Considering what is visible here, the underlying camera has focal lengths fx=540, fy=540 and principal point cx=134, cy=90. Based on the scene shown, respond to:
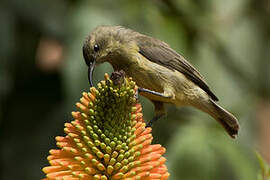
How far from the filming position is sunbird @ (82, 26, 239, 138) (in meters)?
4.29

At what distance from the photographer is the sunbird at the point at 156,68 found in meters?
4.29

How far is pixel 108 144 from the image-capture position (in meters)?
2.83

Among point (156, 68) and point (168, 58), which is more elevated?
point (168, 58)

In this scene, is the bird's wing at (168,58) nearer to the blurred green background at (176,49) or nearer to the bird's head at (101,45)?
the bird's head at (101,45)

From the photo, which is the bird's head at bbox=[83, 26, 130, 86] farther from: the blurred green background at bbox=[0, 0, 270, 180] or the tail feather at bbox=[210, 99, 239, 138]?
the tail feather at bbox=[210, 99, 239, 138]

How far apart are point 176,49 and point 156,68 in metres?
0.67

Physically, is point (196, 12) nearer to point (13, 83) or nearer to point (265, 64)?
point (265, 64)

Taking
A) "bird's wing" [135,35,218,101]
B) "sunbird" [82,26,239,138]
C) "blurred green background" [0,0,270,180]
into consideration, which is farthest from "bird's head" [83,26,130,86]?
"blurred green background" [0,0,270,180]

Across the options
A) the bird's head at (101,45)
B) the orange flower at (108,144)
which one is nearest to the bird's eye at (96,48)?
the bird's head at (101,45)

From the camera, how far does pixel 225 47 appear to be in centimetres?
596

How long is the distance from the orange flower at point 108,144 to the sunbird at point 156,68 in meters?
1.34

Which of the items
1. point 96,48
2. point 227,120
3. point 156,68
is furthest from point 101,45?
Answer: point 227,120

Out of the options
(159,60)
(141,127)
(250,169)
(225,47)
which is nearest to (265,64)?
(225,47)

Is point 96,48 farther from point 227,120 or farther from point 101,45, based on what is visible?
point 227,120
